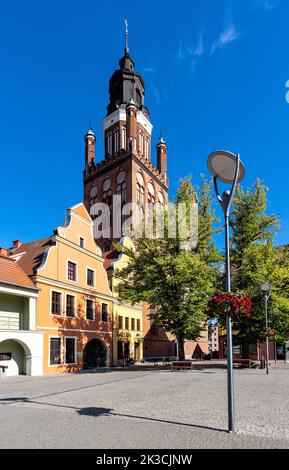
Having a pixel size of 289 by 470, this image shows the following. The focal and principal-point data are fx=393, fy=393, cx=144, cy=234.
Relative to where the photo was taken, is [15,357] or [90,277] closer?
[15,357]

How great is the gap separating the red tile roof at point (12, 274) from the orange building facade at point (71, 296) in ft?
2.31

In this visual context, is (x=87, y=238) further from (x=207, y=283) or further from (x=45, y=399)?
(x=45, y=399)

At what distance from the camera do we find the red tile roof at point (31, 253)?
2658 cm

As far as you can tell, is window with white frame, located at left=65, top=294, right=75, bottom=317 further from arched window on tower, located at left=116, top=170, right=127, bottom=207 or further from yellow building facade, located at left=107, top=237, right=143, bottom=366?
arched window on tower, located at left=116, top=170, right=127, bottom=207

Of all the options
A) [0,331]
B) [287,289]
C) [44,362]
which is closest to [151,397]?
[0,331]

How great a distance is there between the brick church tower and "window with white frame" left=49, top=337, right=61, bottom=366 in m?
27.5

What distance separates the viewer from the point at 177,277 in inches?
982

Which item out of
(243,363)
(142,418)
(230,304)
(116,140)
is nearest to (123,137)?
(116,140)

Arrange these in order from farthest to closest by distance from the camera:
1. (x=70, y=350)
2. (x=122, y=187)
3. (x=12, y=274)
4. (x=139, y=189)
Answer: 1. (x=139, y=189)
2. (x=122, y=187)
3. (x=70, y=350)
4. (x=12, y=274)

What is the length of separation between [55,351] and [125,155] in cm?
3668

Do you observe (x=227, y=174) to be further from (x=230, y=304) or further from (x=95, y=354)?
(x=95, y=354)

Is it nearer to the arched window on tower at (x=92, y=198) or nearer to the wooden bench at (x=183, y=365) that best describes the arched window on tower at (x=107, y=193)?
the arched window on tower at (x=92, y=198)

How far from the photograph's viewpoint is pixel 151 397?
12586mm

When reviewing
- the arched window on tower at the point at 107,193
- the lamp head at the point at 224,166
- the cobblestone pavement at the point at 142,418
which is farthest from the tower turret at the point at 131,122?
the lamp head at the point at 224,166
